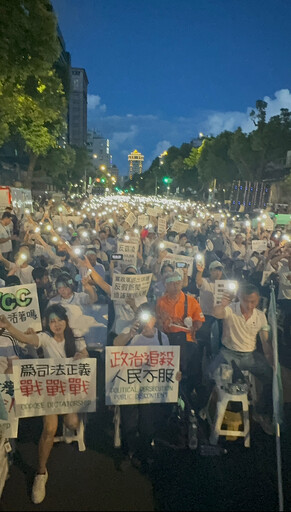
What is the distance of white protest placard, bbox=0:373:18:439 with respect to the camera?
4680 millimetres

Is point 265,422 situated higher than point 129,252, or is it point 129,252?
point 129,252

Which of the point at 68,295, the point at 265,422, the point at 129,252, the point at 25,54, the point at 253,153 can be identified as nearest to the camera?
the point at 265,422

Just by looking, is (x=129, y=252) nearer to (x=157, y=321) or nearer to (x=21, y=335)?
(x=157, y=321)

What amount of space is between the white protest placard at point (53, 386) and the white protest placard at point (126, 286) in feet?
7.34

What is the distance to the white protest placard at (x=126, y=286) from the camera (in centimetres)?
700

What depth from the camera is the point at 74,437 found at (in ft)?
17.1

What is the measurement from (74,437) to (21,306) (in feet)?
6.18

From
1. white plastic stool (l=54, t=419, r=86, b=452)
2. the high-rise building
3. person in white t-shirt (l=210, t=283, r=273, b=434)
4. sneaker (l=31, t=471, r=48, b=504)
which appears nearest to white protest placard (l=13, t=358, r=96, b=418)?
white plastic stool (l=54, t=419, r=86, b=452)

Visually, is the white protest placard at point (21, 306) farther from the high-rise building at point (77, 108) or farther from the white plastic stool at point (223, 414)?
the high-rise building at point (77, 108)

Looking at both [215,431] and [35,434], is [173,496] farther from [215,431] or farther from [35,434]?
[35,434]

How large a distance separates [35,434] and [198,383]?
2606mm

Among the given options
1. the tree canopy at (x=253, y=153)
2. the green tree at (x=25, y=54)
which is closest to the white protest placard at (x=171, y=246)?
the green tree at (x=25, y=54)

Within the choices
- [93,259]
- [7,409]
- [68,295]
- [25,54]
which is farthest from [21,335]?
[25,54]

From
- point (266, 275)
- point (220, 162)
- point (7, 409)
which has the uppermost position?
point (220, 162)
